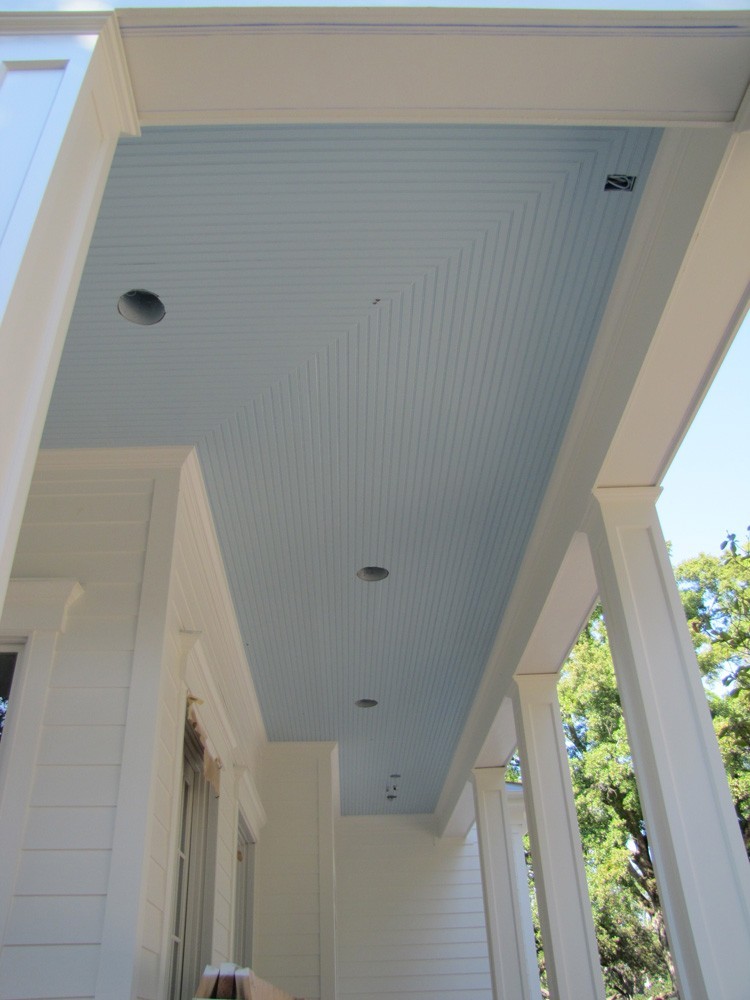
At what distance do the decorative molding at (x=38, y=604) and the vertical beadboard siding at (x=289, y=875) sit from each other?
4.08 metres

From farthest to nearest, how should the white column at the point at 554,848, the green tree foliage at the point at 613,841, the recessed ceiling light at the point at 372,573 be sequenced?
1. the green tree foliage at the point at 613,841
2. the recessed ceiling light at the point at 372,573
3. the white column at the point at 554,848

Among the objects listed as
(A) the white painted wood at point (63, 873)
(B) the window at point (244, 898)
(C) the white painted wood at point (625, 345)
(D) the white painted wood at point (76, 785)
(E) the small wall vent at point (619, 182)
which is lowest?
(A) the white painted wood at point (63, 873)

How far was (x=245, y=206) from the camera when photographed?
9.48ft

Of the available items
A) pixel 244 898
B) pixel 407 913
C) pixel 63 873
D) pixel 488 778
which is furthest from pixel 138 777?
pixel 407 913

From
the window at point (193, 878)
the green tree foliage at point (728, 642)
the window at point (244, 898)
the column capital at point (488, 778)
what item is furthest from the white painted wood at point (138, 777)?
the green tree foliage at point (728, 642)

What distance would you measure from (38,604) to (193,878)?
182 cm

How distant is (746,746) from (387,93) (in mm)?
8693

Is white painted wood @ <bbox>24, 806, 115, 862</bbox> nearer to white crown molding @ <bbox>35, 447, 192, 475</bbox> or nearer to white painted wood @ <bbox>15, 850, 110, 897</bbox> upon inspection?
white painted wood @ <bbox>15, 850, 110, 897</bbox>

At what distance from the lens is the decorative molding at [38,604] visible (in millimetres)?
3398

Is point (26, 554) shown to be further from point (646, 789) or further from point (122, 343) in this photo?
point (646, 789)

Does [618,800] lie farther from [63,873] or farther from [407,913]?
[63,873]

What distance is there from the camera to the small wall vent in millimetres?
2764

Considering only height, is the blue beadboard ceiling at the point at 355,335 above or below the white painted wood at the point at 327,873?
above

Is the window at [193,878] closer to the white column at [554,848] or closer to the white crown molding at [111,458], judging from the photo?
the white crown molding at [111,458]
